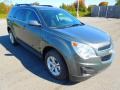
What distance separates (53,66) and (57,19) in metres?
1.43

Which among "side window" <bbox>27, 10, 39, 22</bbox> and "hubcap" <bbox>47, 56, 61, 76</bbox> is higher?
"side window" <bbox>27, 10, 39, 22</bbox>

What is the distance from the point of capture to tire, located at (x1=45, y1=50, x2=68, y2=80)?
4.34 meters

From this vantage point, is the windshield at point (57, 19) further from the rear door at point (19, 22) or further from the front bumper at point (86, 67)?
the front bumper at point (86, 67)

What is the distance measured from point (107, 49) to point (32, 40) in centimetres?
226

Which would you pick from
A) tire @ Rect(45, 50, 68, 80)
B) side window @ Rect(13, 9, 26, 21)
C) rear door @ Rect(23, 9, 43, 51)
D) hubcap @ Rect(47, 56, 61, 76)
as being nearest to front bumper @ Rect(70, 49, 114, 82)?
tire @ Rect(45, 50, 68, 80)

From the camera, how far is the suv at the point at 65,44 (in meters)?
4.05

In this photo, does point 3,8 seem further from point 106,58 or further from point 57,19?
point 106,58

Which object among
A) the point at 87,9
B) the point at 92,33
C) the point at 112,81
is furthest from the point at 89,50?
the point at 87,9

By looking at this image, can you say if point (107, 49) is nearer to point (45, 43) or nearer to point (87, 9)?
point (45, 43)

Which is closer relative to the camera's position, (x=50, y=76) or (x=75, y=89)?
(x=75, y=89)

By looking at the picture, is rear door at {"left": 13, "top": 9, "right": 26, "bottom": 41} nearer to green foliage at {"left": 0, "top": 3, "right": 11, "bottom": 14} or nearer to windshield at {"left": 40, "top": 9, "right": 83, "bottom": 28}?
windshield at {"left": 40, "top": 9, "right": 83, "bottom": 28}

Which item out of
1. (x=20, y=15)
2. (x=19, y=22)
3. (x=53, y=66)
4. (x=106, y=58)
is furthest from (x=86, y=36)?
(x=20, y=15)

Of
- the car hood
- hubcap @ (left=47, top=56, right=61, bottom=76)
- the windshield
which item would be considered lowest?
hubcap @ (left=47, top=56, right=61, bottom=76)

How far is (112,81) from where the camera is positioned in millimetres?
4668
